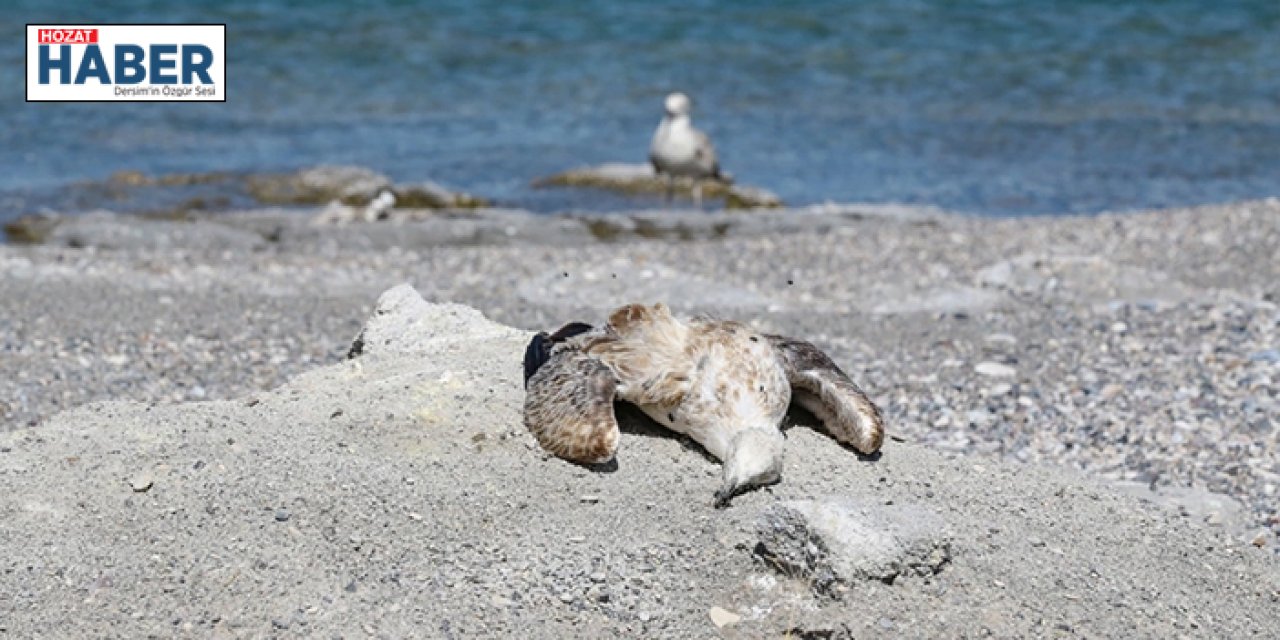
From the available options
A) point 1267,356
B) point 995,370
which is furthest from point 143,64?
point 1267,356

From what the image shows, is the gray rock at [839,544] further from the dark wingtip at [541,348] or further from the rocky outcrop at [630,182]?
the rocky outcrop at [630,182]

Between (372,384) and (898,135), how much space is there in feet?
45.3

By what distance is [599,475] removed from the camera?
470 cm

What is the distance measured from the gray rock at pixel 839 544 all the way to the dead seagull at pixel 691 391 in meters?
0.31

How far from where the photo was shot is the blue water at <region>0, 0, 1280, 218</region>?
1645 centimetres

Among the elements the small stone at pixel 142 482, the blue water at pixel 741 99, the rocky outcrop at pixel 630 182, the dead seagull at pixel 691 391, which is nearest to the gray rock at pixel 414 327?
the dead seagull at pixel 691 391

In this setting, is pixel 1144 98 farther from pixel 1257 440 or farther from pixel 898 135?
pixel 1257 440

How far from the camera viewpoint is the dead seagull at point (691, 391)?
4.66 metres

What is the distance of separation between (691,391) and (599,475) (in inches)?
15.6

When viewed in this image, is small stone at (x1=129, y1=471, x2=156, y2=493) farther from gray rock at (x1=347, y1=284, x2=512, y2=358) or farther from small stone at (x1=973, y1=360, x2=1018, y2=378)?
small stone at (x1=973, y1=360, x2=1018, y2=378)

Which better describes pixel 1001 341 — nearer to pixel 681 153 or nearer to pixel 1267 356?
pixel 1267 356

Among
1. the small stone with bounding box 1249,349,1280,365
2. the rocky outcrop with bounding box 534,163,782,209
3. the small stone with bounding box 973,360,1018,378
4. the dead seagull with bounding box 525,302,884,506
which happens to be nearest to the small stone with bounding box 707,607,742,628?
the dead seagull with bounding box 525,302,884,506

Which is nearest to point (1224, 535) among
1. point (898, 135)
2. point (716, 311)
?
point (716, 311)

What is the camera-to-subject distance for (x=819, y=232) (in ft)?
44.3
